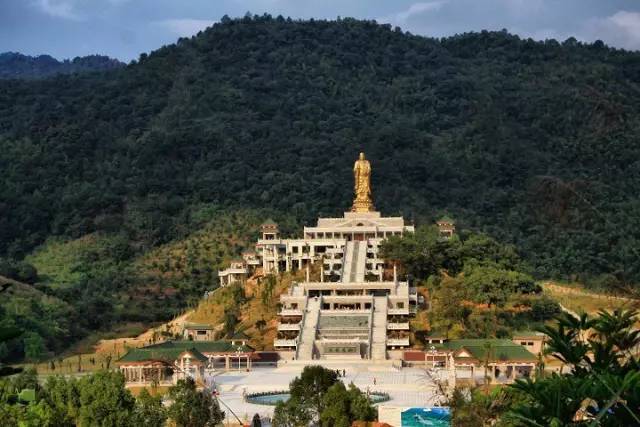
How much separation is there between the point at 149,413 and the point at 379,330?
18.6 m

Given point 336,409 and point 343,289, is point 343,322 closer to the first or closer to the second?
point 343,289

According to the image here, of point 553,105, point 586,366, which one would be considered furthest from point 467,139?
point 586,366

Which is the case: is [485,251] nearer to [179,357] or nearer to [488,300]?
[488,300]

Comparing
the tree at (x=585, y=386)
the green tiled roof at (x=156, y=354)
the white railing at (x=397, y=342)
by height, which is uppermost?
the tree at (x=585, y=386)

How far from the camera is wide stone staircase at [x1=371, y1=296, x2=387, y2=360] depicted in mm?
42094

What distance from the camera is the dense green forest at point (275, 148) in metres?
58.2

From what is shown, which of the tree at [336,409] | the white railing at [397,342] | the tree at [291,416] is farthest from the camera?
the white railing at [397,342]

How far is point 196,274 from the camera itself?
56844 millimetres

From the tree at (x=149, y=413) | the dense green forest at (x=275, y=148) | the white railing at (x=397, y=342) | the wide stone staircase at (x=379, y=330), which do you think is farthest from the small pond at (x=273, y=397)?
the dense green forest at (x=275, y=148)

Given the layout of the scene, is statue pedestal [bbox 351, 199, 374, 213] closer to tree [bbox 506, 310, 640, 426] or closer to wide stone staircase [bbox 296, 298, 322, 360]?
wide stone staircase [bbox 296, 298, 322, 360]

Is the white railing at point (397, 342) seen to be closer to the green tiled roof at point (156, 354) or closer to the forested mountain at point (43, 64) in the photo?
the green tiled roof at point (156, 354)

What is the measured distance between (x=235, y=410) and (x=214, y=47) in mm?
76048

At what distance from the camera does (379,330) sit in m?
43.8

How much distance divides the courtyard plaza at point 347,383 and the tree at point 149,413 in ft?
13.8
